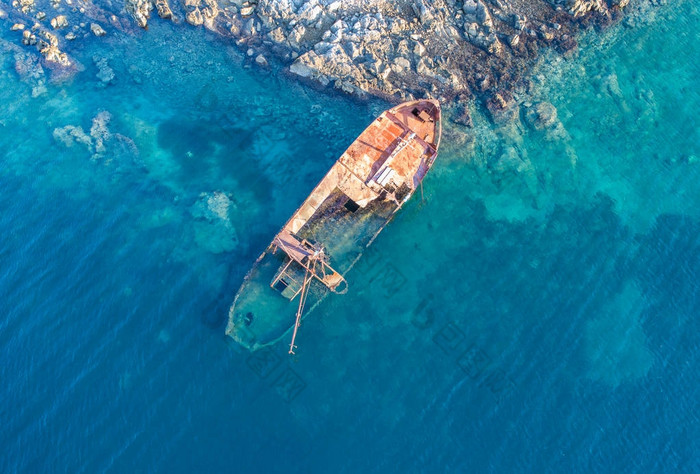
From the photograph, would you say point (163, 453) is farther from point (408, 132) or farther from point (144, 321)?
point (408, 132)

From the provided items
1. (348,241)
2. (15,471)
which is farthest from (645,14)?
(15,471)

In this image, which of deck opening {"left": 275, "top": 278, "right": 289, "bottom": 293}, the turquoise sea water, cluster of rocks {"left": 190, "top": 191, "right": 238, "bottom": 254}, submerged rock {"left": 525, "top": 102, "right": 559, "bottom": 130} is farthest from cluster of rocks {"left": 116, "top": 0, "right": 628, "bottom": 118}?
deck opening {"left": 275, "top": 278, "right": 289, "bottom": 293}

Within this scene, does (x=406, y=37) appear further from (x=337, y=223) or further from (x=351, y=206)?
(x=337, y=223)

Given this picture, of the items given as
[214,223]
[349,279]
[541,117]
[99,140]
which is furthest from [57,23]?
[541,117]

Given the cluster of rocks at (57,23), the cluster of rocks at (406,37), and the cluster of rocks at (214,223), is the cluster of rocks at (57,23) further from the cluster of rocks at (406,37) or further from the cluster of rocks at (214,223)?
the cluster of rocks at (214,223)

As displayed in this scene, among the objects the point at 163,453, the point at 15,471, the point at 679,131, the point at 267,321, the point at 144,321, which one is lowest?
the point at 15,471

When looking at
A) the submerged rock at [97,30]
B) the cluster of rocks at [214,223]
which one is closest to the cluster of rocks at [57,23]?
the submerged rock at [97,30]
